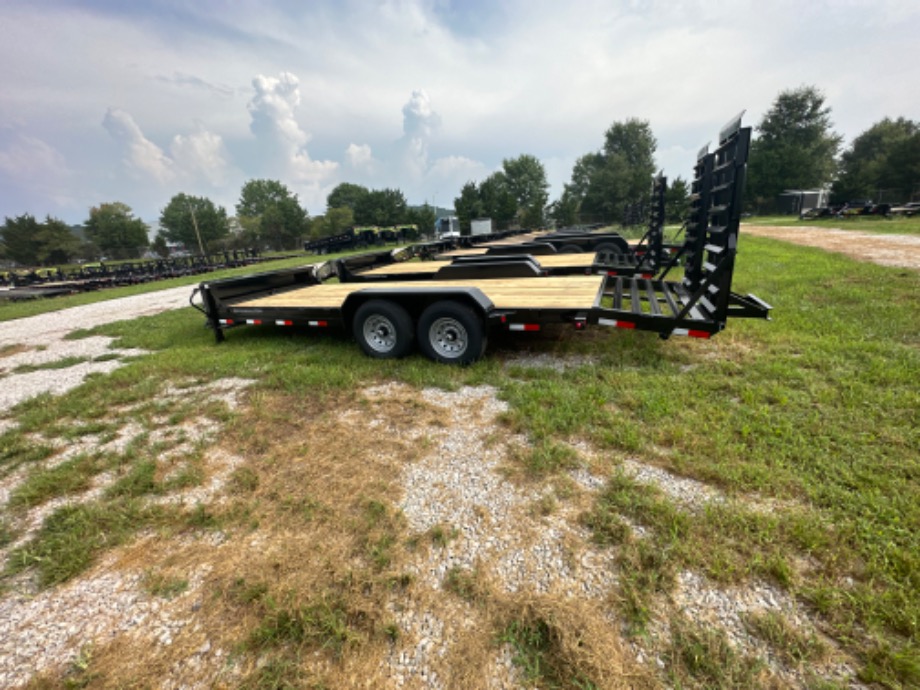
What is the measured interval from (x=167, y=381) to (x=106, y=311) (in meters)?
9.46

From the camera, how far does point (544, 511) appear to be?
Answer: 7.30 ft

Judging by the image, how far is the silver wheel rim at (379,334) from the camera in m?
4.76

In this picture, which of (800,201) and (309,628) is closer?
(309,628)

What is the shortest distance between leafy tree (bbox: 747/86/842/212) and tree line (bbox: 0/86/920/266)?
113mm

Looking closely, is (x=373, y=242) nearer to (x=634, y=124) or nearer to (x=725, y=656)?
(x=725, y=656)

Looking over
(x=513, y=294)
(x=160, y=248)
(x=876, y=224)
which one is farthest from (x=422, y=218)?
(x=513, y=294)

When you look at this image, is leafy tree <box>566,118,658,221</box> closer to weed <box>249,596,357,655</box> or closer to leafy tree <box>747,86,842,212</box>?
leafy tree <box>747,86,842,212</box>

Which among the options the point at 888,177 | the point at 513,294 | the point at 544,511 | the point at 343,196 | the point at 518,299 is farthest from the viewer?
the point at 343,196

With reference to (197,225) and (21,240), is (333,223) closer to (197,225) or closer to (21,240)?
(197,225)

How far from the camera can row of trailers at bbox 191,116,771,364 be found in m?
3.82

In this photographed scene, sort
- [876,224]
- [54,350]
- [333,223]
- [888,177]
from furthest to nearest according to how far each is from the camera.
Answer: [333,223], [888,177], [876,224], [54,350]

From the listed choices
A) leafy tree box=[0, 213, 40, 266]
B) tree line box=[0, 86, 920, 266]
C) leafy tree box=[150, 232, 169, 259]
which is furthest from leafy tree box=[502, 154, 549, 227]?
leafy tree box=[0, 213, 40, 266]

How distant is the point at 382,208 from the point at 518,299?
53.8 metres

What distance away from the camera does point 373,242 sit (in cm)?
3738
